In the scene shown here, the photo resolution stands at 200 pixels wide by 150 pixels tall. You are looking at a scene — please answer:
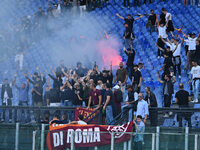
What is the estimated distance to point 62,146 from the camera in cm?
1046

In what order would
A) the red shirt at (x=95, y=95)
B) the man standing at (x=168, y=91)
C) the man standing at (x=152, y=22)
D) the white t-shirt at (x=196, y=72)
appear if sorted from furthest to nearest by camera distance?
the man standing at (x=152, y=22) < the white t-shirt at (x=196, y=72) < the man standing at (x=168, y=91) < the red shirt at (x=95, y=95)

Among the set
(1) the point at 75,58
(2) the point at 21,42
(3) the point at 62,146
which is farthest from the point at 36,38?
(3) the point at 62,146

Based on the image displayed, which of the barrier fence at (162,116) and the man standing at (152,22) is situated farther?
the man standing at (152,22)

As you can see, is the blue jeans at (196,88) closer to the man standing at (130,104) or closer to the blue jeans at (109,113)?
the man standing at (130,104)

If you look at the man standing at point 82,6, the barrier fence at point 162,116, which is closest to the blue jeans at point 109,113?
the barrier fence at point 162,116

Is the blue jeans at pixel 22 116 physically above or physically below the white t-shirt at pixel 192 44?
below

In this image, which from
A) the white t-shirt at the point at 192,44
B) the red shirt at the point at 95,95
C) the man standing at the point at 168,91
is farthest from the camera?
the white t-shirt at the point at 192,44

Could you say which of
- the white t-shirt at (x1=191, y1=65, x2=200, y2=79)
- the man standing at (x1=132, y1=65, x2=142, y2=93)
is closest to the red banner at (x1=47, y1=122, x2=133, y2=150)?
the white t-shirt at (x1=191, y1=65, x2=200, y2=79)

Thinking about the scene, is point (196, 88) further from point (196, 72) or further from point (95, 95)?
point (95, 95)

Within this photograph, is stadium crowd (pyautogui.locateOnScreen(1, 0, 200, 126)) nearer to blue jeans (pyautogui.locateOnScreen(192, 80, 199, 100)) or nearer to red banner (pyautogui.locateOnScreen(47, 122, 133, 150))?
blue jeans (pyautogui.locateOnScreen(192, 80, 199, 100))

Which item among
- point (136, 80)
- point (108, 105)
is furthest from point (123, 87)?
point (108, 105)

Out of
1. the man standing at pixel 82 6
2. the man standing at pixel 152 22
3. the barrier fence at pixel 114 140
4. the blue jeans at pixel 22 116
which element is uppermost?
the man standing at pixel 82 6

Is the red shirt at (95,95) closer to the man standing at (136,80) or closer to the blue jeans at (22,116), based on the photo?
the man standing at (136,80)

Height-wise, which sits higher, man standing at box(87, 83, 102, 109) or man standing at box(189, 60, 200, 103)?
man standing at box(189, 60, 200, 103)
